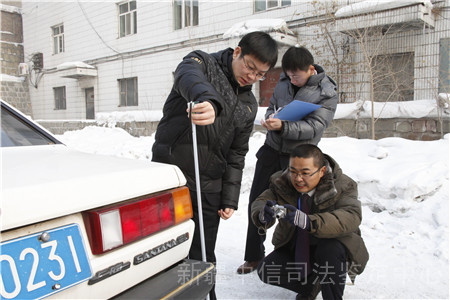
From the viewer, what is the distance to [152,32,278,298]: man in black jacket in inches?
82.1

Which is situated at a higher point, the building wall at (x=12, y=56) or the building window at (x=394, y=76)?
the building wall at (x=12, y=56)

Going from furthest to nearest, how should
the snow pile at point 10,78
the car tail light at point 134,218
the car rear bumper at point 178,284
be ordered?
the snow pile at point 10,78 < the car rear bumper at point 178,284 < the car tail light at point 134,218

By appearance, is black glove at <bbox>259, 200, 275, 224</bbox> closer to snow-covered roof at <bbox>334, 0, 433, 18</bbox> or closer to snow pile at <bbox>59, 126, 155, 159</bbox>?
snow pile at <bbox>59, 126, 155, 159</bbox>

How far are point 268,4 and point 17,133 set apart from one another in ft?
33.0

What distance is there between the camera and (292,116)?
2.84m

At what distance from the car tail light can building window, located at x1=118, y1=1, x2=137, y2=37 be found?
14367 mm

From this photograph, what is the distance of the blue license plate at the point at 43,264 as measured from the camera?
1.04m

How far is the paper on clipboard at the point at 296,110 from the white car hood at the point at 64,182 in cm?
133

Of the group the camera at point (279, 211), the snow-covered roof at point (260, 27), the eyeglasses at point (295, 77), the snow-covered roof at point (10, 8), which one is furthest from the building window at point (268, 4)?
the snow-covered roof at point (10, 8)

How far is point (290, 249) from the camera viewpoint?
8.52ft

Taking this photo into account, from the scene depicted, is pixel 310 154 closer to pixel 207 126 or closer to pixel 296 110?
pixel 296 110

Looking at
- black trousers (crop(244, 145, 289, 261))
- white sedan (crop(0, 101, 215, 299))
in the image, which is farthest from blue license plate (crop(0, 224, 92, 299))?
black trousers (crop(244, 145, 289, 261))

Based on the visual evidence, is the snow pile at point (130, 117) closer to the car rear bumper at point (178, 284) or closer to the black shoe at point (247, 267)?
the black shoe at point (247, 267)

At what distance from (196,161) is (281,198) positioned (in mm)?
819
